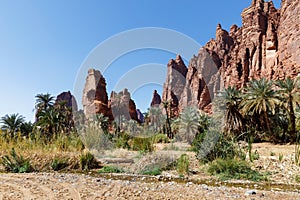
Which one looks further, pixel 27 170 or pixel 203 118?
pixel 203 118

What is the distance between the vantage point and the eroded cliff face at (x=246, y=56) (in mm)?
57219

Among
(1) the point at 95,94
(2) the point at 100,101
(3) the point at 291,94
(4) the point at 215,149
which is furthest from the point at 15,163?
(1) the point at 95,94

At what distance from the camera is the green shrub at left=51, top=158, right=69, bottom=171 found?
857cm

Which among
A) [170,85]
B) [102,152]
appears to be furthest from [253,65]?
[102,152]

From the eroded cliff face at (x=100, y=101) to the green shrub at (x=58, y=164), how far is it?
191ft

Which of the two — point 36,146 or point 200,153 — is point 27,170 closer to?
point 36,146

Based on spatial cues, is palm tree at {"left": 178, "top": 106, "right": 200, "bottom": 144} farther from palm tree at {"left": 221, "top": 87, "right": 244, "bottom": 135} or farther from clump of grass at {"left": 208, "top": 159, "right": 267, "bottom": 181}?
clump of grass at {"left": 208, "top": 159, "right": 267, "bottom": 181}

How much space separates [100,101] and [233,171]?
213ft

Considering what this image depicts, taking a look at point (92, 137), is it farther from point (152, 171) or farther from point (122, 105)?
point (122, 105)

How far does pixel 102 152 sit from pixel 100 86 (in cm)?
6214

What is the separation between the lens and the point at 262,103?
2447 cm

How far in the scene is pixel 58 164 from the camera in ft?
28.9

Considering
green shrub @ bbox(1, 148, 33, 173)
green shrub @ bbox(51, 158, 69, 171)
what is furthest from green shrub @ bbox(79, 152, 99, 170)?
green shrub @ bbox(1, 148, 33, 173)

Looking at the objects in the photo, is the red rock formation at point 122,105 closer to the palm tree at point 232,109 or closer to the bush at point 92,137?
the palm tree at point 232,109
